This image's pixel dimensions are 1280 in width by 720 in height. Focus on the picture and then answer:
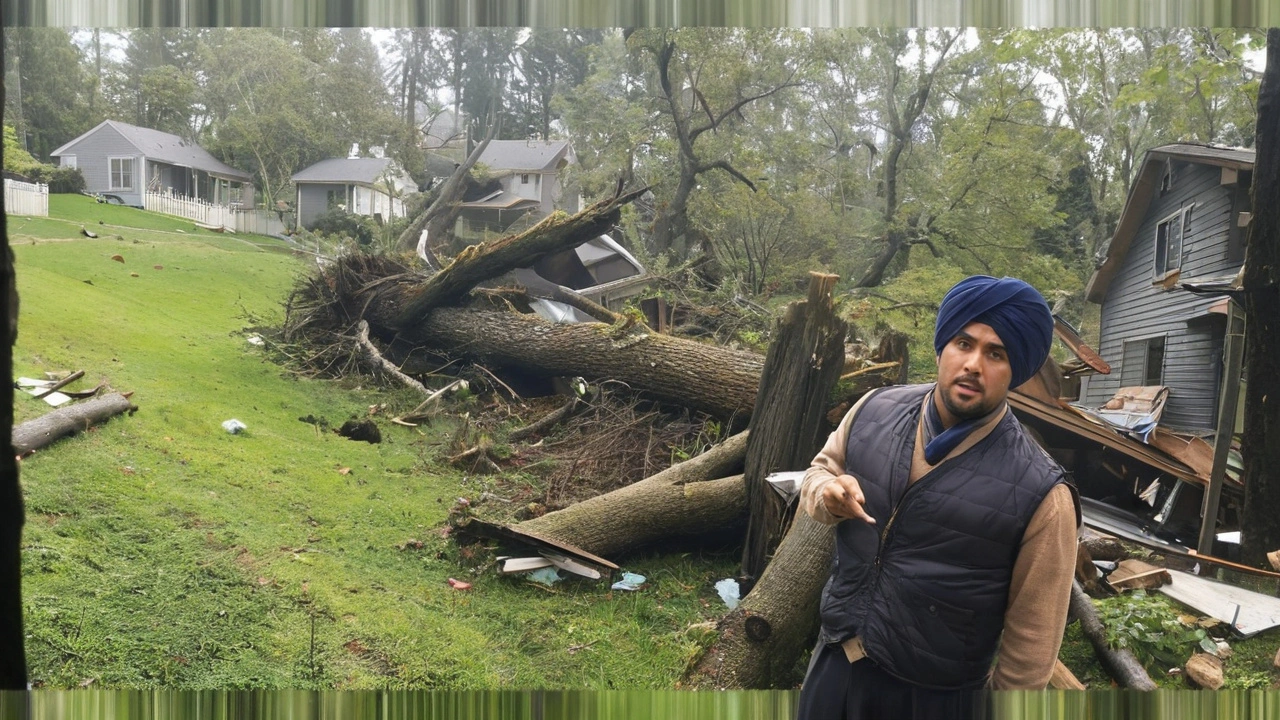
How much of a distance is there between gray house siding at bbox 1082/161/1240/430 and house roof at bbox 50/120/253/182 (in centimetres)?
428

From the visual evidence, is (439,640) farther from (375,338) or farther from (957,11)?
(957,11)

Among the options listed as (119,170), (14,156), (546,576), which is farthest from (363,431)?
(14,156)

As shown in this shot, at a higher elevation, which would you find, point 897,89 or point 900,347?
point 897,89

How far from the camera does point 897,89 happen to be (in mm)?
4309

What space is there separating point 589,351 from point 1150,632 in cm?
287

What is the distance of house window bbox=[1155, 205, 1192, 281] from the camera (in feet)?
14.0

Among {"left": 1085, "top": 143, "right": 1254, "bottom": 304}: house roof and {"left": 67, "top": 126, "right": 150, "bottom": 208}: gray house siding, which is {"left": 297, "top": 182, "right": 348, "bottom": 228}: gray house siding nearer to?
{"left": 67, "top": 126, "right": 150, "bottom": 208}: gray house siding

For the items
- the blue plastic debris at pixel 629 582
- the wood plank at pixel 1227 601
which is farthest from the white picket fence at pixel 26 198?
the wood plank at pixel 1227 601

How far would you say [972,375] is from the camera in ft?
8.81

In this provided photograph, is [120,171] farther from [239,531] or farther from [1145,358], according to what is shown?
→ [1145,358]

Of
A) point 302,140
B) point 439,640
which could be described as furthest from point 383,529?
point 302,140

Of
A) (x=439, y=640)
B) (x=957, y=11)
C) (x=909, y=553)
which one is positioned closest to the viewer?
(x=909, y=553)

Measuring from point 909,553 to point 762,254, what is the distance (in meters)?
1.97

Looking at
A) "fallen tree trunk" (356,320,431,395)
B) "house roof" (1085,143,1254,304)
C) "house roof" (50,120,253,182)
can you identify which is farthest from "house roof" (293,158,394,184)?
"house roof" (1085,143,1254,304)
